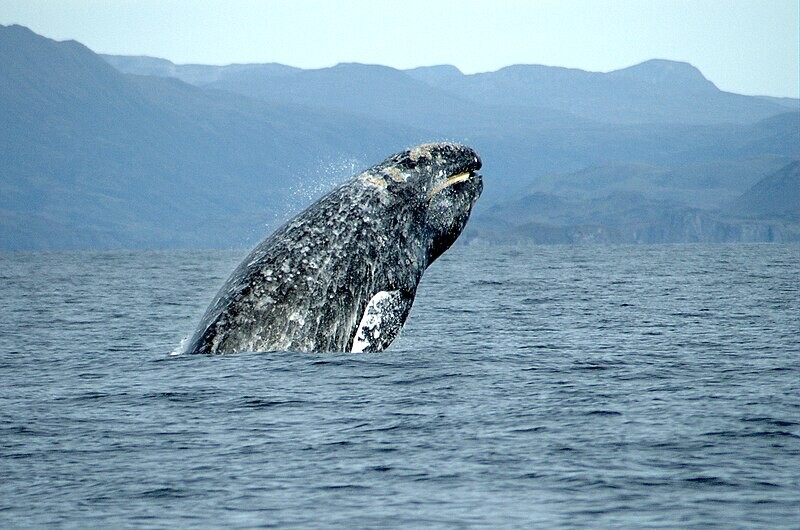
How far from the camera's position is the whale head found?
1254cm

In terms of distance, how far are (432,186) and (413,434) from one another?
457cm

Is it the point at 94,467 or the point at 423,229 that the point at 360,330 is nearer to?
the point at 423,229

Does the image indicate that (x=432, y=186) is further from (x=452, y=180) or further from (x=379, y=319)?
(x=379, y=319)

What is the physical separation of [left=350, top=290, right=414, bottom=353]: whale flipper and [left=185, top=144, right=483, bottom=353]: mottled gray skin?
1 centimetres

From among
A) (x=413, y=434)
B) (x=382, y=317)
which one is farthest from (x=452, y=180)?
(x=413, y=434)

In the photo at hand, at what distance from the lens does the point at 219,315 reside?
11211 mm

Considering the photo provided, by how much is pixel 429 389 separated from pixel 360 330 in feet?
4.30

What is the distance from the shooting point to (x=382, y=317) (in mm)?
12102

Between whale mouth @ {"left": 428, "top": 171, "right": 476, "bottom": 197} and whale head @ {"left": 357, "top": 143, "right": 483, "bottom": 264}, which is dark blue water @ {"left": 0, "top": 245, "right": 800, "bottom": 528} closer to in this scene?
whale head @ {"left": 357, "top": 143, "right": 483, "bottom": 264}

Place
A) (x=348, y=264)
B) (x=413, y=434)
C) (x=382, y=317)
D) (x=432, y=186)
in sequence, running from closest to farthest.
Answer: (x=413, y=434), (x=348, y=264), (x=382, y=317), (x=432, y=186)

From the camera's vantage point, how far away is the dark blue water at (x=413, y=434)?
6867 mm

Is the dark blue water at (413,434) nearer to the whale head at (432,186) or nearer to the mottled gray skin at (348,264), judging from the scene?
the mottled gray skin at (348,264)

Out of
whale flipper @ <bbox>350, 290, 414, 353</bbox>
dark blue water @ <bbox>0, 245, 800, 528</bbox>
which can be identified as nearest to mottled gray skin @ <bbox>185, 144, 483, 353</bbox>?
whale flipper @ <bbox>350, 290, 414, 353</bbox>

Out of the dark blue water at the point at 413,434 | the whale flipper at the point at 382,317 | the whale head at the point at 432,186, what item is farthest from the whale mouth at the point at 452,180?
the dark blue water at the point at 413,434
